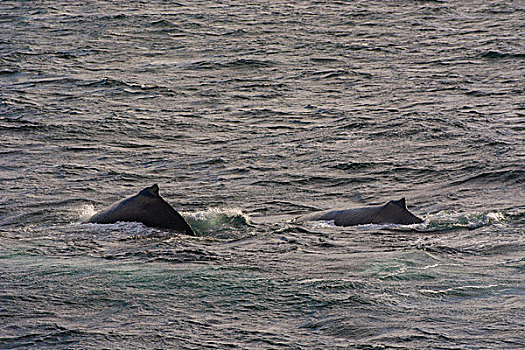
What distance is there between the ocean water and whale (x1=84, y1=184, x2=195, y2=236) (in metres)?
0.19

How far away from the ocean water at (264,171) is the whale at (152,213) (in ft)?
A: 0.62

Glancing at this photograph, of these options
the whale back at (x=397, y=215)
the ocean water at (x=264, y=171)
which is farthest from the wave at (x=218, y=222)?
the whale back at (x=397, y=215)

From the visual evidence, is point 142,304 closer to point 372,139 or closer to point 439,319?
point 439,319

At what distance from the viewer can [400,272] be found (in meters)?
9.62

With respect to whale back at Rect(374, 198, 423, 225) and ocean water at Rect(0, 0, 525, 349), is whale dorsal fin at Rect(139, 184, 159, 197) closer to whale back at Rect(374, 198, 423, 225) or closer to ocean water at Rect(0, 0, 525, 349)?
ocean water at Rect(0, 0, 525, 349)

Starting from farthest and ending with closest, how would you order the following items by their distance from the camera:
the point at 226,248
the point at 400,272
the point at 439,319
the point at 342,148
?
1. the point at 342,148
2. the point at 226,248
3. the point at 400,272
4. the point at 439,319

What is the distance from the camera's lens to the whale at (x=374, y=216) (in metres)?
11.8

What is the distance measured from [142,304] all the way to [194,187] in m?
6.11

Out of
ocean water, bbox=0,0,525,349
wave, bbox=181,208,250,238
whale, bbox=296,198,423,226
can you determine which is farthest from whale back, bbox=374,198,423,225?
wave, bbox=181,208,250,238

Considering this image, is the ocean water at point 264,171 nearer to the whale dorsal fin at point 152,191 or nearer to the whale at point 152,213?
the whale at point 152,213

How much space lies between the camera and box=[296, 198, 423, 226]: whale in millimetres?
11766

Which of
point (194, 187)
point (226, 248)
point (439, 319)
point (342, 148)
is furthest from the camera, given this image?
point (342, 148)

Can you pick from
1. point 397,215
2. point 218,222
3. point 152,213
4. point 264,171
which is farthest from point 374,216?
point 264,171

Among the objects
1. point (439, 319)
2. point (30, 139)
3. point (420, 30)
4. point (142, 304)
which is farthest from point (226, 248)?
point (420, 30)
